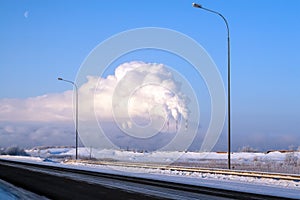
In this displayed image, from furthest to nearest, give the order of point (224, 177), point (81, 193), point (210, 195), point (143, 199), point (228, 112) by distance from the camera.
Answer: point (228, 112), point (224, 177), point (81, 193), point (210, 195), point (143, 199)

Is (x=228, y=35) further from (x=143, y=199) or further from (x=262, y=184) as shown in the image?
(x=143, y=199)

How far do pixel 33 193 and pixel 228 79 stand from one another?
1625cm

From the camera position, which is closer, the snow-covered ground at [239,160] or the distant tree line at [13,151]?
the snow-covered ground at [239,160]

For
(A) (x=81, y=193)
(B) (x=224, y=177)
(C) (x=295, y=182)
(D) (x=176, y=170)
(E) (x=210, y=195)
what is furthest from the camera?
(D) (x=176, y=170)

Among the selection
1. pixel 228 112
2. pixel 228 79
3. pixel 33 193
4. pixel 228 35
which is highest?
pixel 228 35

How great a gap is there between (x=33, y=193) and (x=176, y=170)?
1617 centimetres

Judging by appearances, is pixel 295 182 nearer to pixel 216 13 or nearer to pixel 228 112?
pixel 228 112

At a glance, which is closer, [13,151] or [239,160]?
[239,160]

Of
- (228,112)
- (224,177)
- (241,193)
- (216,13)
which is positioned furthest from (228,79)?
(241,193)

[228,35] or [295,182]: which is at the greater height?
[228,35]

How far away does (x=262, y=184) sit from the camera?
68.4 feet

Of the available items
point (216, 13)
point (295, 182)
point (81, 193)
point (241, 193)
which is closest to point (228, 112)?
point (216, 13)

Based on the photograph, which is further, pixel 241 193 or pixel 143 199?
pixel 241 193

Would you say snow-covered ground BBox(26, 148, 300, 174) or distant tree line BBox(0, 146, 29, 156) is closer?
snow-covered ground BBox(26, 148, 300, 174)
